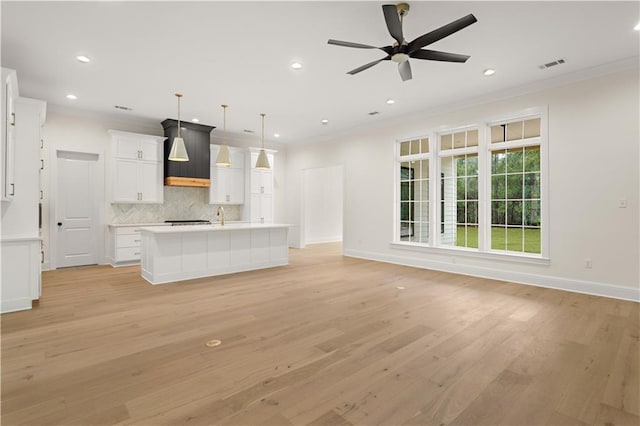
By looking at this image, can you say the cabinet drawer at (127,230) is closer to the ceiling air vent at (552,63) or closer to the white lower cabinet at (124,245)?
the white lower cabinet at (124,245)

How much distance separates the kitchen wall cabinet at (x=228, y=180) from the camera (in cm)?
780

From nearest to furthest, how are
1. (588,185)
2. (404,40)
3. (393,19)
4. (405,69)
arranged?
(393,19) → (404,40) → (405,69) → (588,185)

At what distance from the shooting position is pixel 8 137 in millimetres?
3613

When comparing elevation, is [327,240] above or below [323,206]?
below

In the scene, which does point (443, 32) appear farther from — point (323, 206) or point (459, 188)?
point (323, 206)

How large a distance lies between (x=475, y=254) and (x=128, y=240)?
6.43 metres

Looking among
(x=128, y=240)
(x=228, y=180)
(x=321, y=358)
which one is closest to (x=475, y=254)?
(x=321, y=358)

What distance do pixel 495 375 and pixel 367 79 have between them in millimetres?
3955

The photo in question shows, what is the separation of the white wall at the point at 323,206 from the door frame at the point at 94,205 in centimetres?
539

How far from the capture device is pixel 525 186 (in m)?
5.10

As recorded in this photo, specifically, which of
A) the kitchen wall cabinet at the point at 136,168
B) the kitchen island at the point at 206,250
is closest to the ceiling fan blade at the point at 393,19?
the kitchen island at the point at 206,250

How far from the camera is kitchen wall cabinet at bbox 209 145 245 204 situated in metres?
7.80

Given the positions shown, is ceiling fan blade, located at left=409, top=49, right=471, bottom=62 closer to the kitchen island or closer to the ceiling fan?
the ceiling fan

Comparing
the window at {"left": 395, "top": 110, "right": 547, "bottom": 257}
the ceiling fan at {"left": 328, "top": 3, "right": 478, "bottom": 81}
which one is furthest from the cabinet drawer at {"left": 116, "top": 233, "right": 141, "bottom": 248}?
the ceiling fan at {"left": 328, "top": 3, "right": 478, "bottom": 81}
